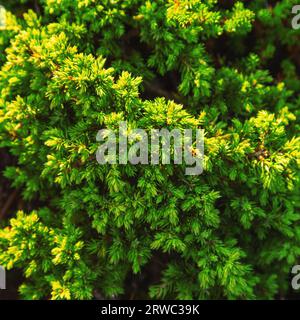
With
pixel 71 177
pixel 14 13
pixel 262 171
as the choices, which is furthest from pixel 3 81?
pixel 262 171

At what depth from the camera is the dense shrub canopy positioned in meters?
1.82

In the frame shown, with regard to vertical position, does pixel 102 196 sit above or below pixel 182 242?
above

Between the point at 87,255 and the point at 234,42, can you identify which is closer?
the point at 87,255

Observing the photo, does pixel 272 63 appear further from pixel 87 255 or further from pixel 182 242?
pixel 87 255

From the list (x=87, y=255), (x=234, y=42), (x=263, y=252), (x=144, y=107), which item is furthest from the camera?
(x=234, y=42)

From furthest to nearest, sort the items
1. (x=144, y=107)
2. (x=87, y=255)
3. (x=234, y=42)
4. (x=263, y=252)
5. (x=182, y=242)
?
(x=234, y=42) → (x=263, y=252) → (x=87, y=255) → (x=182, y=242) → (x=144, y=107)

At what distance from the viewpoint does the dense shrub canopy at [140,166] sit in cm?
182

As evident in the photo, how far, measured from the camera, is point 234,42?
8.05ft

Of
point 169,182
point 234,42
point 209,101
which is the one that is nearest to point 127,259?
point 169,182

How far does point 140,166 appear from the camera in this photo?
1.83 meters

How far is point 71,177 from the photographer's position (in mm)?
1864

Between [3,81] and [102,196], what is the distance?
0.78m

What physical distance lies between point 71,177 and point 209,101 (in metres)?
0.83
